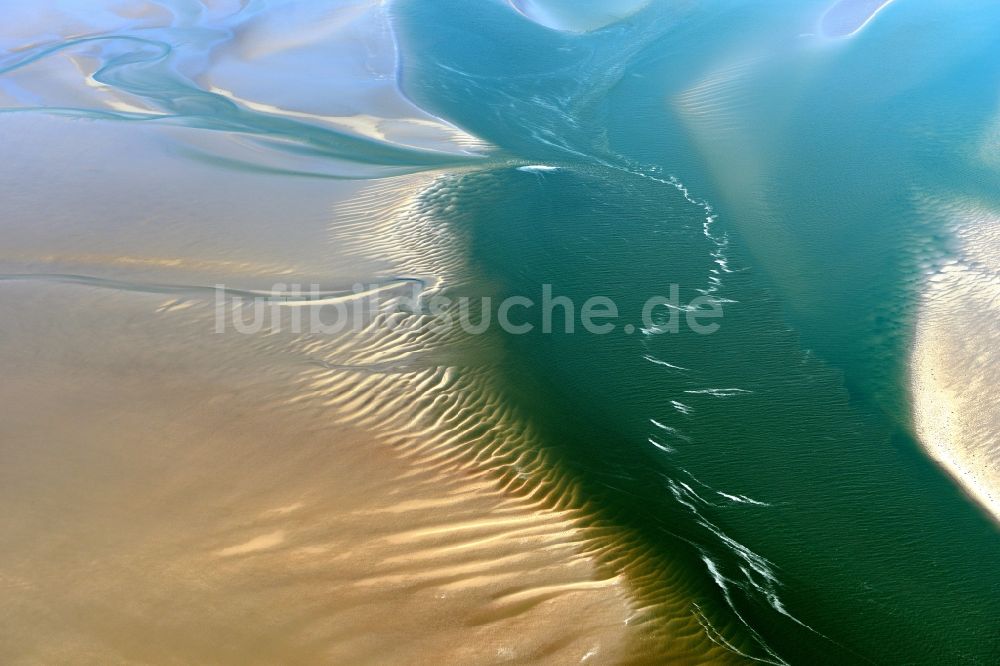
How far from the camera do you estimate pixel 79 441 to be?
A: 8680mm

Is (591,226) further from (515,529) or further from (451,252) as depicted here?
(515,529)

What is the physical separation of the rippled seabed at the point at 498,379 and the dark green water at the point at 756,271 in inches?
2.4

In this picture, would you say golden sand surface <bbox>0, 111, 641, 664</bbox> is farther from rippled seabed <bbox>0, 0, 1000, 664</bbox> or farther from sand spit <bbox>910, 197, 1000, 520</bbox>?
sand spit <bbox>910, 197, 1000, 520</bbox>

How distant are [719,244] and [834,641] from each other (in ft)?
24.9

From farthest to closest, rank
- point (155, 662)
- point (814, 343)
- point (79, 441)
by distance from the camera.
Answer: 1. point (814, 343)
2. point (79, 441)
3. point (155, 662)

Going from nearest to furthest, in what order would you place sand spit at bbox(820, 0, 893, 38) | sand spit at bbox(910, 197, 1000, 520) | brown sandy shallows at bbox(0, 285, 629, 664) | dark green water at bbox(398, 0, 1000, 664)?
brown sandy shallows at bbox(0, 285, 629, 664), dark green water at bbox(398, 0, 1000, 664), sand spit at bbox(910, 197, 1000, 520), sand spit at bbox(820, 0, 893, 38)

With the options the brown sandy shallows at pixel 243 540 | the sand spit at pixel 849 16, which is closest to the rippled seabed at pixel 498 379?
the brown sandy shallows at pixel 243 540

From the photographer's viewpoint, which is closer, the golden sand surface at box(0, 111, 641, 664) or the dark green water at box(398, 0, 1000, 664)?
the golden sand surface at box(0, 111, 641, 664)

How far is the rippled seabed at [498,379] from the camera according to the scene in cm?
735

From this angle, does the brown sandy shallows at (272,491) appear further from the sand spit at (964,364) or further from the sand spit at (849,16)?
the sand spit at (849,16)

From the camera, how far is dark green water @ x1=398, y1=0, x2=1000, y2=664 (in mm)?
8234

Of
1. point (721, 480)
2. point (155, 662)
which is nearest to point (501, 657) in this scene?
point (155, 662)

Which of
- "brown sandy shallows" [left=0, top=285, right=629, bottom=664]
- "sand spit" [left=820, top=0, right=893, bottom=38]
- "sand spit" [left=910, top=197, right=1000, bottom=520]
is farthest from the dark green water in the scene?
"brown sandy shallows" [left=0, top=285, right=629, bottom=664]

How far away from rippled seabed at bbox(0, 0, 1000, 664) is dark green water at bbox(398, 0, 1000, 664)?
0.06m
